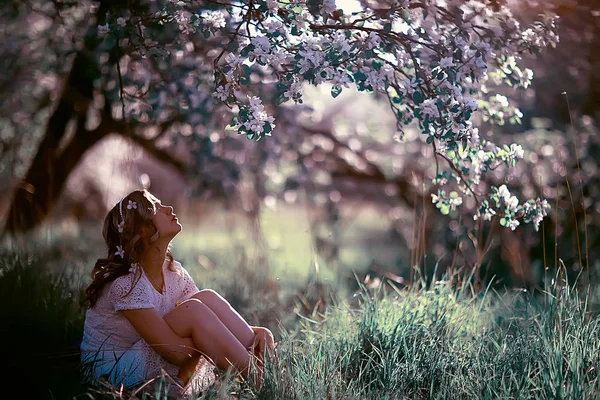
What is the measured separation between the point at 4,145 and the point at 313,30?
4.30 metres

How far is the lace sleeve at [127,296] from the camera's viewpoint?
3.18 m

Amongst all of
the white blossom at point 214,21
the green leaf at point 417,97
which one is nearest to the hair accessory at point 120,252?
the white blossom at point 214,21

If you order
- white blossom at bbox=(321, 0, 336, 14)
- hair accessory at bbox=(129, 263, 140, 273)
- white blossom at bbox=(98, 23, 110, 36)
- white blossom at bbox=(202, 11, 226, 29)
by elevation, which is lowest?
hair accessory at bbox=(129, 263, 140, 273)

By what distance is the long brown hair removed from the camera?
330 centimetres

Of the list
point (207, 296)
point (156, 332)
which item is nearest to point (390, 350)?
point (207, 296)

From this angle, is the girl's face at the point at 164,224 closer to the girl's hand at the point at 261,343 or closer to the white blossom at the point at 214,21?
the girl's hand at the point at 261,343

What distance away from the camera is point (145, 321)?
10.4ft

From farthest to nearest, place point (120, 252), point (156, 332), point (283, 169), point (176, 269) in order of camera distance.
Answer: point (283, 169) → point (176, 269) → point (120, 252) → point (156, 332)

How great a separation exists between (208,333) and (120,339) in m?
0.43

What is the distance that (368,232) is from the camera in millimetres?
13023

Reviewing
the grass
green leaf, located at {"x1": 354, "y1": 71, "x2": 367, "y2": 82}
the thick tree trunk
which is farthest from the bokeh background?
green leaf, located at {"x1": 354, "y1": 71, "x2": 367, "y2": 82}

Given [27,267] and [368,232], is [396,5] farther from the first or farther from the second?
[368,232]

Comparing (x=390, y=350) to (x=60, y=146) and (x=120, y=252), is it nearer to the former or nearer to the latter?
(x=120, y=252)

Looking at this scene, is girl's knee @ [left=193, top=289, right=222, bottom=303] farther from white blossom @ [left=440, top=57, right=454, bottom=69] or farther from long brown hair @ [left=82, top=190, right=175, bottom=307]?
white blossom @ [left=440, top=57, right=454, bottom=69]
